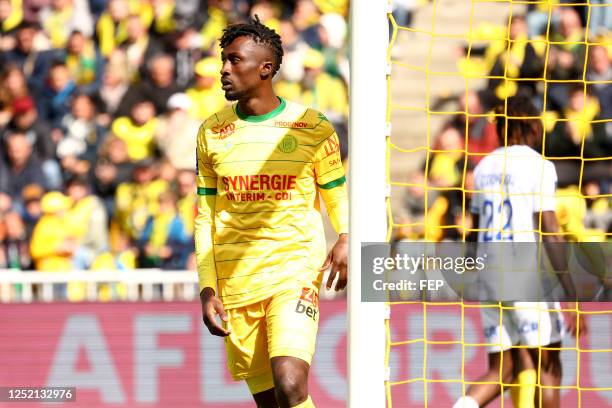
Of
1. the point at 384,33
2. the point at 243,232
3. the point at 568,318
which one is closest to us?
the point at 384,33

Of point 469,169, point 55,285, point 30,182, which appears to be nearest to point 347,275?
point 55,285

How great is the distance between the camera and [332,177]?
560 cm

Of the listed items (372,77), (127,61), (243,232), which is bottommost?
(243,232)

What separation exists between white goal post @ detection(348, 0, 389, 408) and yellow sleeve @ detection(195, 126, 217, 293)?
1.04 metres

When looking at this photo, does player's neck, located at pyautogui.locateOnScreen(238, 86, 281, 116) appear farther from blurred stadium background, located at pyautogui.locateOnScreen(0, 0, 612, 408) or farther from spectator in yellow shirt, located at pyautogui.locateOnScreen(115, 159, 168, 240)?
spectator in yellow shirt, located at pyautogui.locateOnScreen(115, 159, 168, 240)

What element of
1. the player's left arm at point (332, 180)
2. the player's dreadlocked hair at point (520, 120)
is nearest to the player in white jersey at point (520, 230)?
the player's dreadlocked hair at point (520, 120)

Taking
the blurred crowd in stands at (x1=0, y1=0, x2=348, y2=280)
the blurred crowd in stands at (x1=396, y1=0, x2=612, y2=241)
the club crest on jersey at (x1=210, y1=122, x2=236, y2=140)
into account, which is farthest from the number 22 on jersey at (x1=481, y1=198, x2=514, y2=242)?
the blurred crowd in stands at (x1=0, y1=0, x2=348, y2=280)

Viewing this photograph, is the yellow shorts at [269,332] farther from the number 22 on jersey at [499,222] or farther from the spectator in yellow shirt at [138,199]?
the spectator in yellow shirt at [138,199]

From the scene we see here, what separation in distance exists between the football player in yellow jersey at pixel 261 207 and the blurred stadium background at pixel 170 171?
223 cm

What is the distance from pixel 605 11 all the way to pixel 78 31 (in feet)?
15.2

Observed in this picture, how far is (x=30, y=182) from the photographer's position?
10016mm

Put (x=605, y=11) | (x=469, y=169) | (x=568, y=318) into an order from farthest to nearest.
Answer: (x=605, y=11), (x=469, y=169), (x=568, y=318)

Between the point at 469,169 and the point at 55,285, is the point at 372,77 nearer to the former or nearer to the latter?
the point at 55,285

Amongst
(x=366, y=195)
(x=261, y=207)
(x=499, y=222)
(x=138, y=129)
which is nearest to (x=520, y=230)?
(x=499, y=222)
